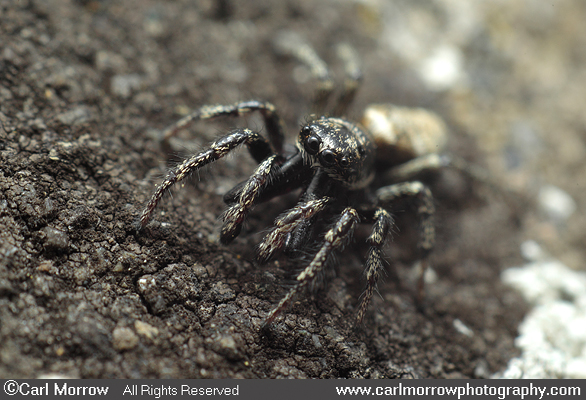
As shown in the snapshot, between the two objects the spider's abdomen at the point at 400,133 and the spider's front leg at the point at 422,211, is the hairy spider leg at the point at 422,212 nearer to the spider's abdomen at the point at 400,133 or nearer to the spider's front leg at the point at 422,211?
the spider's front leg at the point at 422,211

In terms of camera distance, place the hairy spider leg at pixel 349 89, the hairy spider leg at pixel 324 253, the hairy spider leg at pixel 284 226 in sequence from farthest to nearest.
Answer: the hairy spider leg at pixel 349 89 → the hairy spider leg at pixel 284 226 → the hairy spider leg at pixel 324 253

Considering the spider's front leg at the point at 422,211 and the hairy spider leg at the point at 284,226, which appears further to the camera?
the spider's front leg at the point at 422,211

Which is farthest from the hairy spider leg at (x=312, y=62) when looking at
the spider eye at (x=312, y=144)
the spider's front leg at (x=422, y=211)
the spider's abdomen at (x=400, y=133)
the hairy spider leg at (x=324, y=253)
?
the hairy spider leg at (x=324, y=253)

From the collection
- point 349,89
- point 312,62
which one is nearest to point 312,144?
point 349,89

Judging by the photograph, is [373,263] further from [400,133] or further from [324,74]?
[324,74]

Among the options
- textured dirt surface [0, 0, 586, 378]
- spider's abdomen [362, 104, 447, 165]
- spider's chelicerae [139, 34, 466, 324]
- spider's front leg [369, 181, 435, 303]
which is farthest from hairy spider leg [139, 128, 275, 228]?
spider's abdomen [362, 104, 447, 165]
